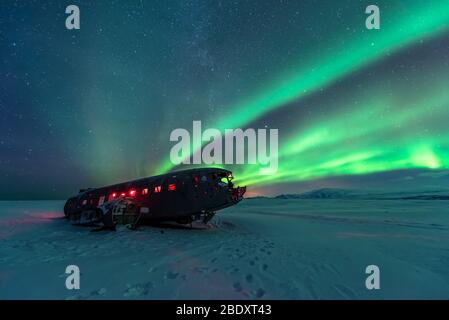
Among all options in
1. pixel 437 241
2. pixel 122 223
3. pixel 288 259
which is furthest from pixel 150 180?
pixel 437 241

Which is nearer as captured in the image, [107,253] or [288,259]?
[288,259]

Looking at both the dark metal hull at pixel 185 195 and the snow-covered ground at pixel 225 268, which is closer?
the snow-covered ground at pixel 225 268

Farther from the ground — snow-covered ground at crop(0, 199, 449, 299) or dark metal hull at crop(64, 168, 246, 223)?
dark metal hull at crop(64, 168, 246, 223)

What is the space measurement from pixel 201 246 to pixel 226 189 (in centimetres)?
748

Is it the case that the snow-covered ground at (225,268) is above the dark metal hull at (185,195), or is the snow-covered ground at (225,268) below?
below

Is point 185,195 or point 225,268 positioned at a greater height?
point 185,195

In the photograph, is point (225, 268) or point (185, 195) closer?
point (225, 268)

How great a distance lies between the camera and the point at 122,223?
66.6ft

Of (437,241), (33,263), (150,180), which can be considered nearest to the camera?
(33,263)

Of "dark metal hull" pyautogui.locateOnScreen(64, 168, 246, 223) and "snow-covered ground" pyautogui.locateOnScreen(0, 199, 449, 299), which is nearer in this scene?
"snow-covered ground" pyautogui.locateOnScreen(0, 199, 449, 299)
